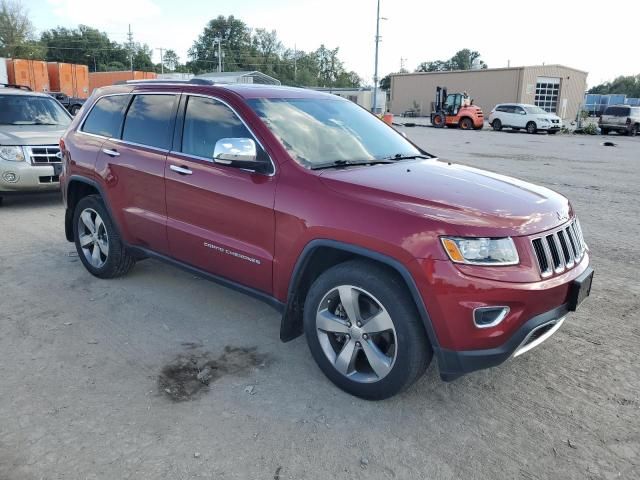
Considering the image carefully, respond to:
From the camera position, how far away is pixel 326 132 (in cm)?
385

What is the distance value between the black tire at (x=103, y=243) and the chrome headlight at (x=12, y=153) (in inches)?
128

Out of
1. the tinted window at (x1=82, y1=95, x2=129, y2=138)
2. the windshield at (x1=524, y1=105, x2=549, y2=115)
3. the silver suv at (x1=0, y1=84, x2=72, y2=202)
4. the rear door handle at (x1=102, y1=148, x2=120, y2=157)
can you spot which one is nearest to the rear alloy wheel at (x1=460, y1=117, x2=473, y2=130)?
the windshield at (x1=524, y1=105, x2=549, y2=115)

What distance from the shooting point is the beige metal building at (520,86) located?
48500 mm

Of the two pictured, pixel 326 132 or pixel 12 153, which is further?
pixel 12 153

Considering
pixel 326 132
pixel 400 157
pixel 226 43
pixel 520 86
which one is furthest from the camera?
pixel 226 43

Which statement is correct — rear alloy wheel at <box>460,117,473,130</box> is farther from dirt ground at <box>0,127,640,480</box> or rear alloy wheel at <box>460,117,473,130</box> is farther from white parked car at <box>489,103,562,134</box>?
dirt ground at <box>0,127,640,480</box>

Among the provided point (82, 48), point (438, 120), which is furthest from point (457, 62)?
point (438, 120)

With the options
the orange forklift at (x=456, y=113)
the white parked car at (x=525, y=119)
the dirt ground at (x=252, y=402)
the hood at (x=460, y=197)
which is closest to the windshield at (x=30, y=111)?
the dirt ground at (x=252, y=402)

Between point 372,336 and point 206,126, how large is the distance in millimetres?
2011

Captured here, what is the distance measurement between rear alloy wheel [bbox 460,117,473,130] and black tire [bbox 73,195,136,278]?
31516 millimetres

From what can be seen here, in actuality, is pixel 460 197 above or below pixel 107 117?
below

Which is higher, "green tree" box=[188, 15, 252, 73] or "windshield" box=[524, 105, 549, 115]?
"green tree" box=[188, 15, 252, 73]

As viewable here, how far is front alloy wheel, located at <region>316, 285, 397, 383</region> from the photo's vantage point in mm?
2984

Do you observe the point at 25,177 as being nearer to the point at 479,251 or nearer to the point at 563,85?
the point at 479,251
